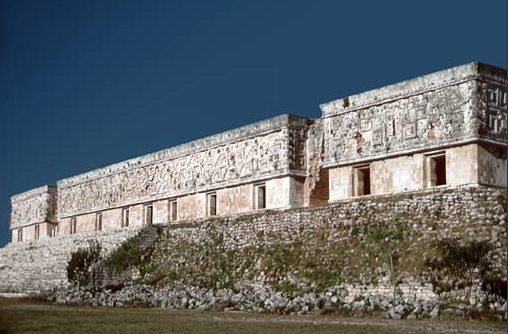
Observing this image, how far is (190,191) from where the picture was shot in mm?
29438

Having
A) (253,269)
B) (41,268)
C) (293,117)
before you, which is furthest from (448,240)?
(41,268)

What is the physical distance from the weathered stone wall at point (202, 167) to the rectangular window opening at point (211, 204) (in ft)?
1.04

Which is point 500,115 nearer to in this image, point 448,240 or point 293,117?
point 448,240

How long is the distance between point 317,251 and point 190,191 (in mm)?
10868

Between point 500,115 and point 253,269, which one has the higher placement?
point 500,115

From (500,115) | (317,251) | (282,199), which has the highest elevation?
(500,115)

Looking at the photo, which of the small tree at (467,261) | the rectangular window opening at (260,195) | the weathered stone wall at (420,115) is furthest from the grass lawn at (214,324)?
the rectangular window opening at (260,195)

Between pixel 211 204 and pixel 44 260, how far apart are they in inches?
283

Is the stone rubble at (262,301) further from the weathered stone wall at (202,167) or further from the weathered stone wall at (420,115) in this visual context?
the weathered stone wall at (202,167)

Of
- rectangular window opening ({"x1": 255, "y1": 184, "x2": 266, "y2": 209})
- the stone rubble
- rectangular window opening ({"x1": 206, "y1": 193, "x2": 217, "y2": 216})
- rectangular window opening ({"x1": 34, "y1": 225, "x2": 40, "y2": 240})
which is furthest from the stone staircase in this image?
rectangular window opening ({"x1": 34, "y1": 225, "x2": 40, "y2": 240})

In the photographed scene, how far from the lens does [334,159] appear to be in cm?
2250

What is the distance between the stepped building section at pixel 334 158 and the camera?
19.1 metres

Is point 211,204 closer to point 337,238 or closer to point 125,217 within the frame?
point 125,217

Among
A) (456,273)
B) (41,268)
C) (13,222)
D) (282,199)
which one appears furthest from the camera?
(13,222)
